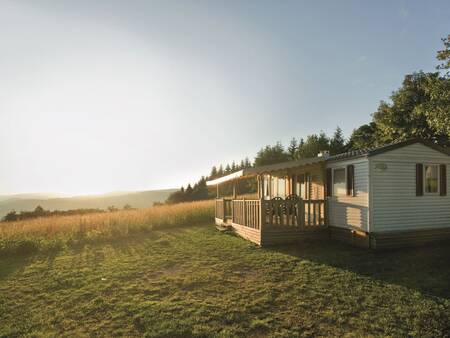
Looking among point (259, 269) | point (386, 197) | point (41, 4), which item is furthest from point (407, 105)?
point (41, 4)

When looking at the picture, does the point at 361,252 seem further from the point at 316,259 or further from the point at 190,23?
the point at 190,23

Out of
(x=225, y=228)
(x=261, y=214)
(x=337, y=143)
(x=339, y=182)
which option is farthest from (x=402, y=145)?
(x=337, y=143)

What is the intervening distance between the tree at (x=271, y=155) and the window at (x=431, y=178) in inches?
1272

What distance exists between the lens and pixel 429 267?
651 cm

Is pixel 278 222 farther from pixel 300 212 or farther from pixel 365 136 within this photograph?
pixel 365 136

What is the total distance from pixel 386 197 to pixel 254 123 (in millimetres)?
9271

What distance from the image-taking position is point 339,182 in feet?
32.4

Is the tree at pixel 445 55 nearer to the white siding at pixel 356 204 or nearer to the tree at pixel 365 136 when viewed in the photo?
the white siding at pixel 356 204

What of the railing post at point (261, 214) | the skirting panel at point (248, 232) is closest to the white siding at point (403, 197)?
the railing post at point (261, 214)

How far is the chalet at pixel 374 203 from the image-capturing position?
8633 millimetres

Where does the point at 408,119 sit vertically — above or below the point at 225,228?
above

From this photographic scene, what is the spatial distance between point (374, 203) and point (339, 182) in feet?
4.99

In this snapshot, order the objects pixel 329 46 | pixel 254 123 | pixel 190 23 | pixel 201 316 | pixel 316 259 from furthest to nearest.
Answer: pixel 254 123 → pixel 329 46 → pixel 190 23 → pixel 316 259 → pixel 201 316

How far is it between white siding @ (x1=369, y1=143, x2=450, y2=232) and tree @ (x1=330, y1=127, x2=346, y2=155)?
2490cm
